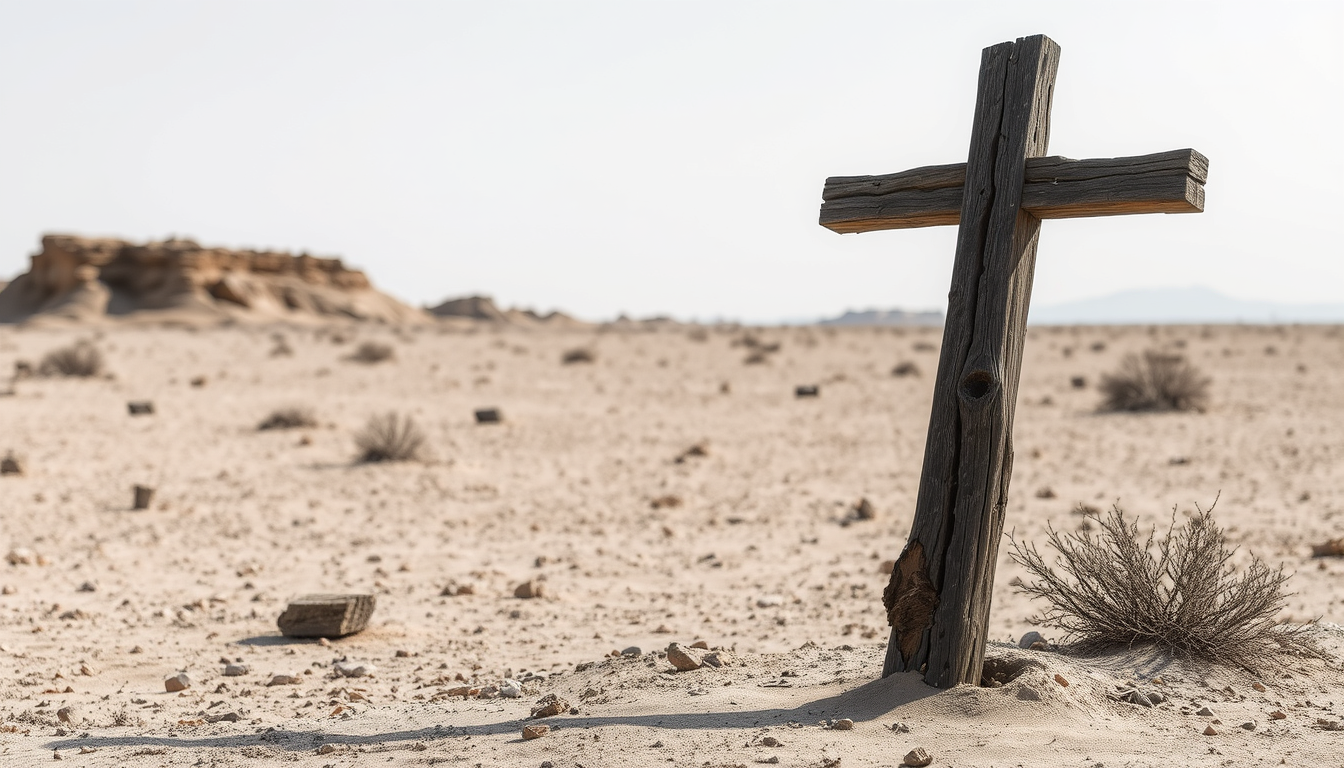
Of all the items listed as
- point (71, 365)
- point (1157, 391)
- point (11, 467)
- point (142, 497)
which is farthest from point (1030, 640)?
point (71, 365)

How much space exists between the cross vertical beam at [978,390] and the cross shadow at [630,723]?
17cm

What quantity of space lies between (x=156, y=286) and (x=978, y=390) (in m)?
70.5

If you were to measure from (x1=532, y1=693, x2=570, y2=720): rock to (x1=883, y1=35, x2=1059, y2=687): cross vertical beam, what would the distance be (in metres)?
1.37

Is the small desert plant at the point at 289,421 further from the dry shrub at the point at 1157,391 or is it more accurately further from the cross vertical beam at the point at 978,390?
the cross vertical beam at the point at 978,390

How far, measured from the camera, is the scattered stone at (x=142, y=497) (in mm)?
10078

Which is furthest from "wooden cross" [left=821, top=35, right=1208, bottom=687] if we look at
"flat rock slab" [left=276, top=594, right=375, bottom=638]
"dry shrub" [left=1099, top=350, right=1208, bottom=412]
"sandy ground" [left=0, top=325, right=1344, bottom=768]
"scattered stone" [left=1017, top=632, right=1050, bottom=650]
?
"dry shrub" [left=1099, top=350, right=1208, bottom=412]

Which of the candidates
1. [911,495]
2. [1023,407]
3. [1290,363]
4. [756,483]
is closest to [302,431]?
[756,483]

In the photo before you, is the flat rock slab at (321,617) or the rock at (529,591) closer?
the flat rock slab at (321,617)

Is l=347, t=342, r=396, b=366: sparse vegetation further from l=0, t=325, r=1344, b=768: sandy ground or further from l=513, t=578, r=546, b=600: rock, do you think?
l=513, t=578, r=546, b=600: rock

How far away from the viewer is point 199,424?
15.5 meters

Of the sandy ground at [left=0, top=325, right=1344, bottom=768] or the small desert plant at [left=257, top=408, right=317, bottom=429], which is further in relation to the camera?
the small desert plant at [left=257, top=408, right=317, bottom=429]

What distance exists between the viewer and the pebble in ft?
18.1

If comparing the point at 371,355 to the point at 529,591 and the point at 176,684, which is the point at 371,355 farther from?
the point at 176,684

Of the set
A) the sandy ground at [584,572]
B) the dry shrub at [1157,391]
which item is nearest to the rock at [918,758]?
the sandy ground at [584,572]
